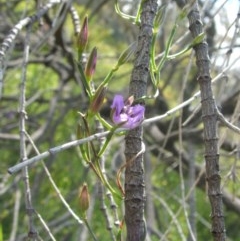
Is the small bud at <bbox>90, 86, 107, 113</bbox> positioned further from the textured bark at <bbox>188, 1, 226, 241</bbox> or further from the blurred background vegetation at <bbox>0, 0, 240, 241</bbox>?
the blurred background vegetation at <bbox>0, 0, 240, 241</bbox>

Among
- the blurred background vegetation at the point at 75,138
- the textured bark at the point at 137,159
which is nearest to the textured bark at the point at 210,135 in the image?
the textured bark at the point at 137,159

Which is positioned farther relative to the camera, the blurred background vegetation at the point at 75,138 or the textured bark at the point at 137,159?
the blurred background vegetation at the point at 75,138

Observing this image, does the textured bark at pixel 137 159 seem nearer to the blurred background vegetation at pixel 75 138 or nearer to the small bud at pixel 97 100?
the small bud at pixel 97 100

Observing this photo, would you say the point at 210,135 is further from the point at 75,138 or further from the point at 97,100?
the point at 75,138

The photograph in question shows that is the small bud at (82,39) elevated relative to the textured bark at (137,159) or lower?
elevated

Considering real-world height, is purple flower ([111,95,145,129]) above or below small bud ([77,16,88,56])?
below

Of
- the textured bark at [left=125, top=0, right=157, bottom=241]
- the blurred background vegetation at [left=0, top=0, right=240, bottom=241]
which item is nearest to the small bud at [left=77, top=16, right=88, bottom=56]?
the textured bark at [left=125, top=0, right=157, bottom=241]
